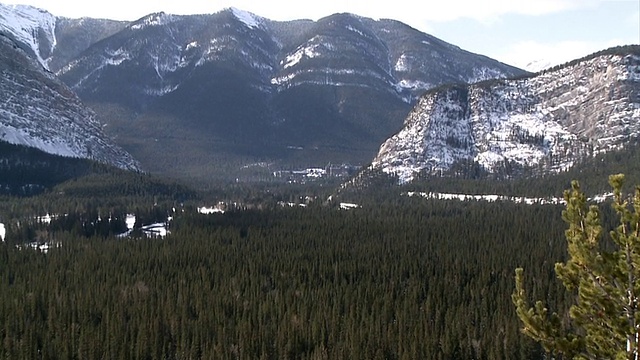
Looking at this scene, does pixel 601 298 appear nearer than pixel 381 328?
Yes

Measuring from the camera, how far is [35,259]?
127000 millimetres

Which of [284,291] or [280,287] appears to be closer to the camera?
[284,291]

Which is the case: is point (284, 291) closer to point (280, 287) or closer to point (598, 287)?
point (280, 287)

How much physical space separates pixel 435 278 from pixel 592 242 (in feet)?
275

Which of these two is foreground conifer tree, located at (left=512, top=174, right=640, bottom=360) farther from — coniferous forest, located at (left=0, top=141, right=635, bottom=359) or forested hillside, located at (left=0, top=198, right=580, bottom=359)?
coniferous forest, located at (left=0, top=141, right=635, bottom=359)

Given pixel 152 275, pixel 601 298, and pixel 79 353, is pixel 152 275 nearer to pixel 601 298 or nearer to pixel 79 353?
pixel 79 353

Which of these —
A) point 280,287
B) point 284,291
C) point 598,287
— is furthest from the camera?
point 280,287

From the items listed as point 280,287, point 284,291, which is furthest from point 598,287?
point 280,287

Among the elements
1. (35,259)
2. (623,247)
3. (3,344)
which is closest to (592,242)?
(623,247)

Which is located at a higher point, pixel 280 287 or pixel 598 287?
pixel 598 287

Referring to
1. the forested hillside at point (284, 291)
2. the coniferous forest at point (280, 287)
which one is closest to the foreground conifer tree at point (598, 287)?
the forested hillside at point (284, 291)

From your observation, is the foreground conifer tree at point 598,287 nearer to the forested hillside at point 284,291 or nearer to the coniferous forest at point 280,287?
the forested hillside at point 284,291

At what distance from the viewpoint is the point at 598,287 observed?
26484 millimetres

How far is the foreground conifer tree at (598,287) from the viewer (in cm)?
2533
